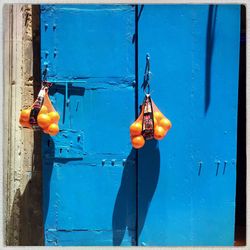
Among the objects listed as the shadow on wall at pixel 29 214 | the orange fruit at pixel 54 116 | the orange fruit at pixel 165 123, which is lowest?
the shadow on wall at pixel 29 214

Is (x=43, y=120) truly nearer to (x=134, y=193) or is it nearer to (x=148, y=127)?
(x=148, y=127)

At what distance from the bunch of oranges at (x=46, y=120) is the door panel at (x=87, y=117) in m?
0.24

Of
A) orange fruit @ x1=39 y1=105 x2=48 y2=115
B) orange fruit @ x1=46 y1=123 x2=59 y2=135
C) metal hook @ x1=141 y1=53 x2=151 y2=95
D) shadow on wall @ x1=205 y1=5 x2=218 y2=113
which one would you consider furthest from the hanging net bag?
orange fruit @ x1=39 y1=105 x2=48 y2=115

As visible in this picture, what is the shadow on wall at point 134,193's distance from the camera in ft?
12.9

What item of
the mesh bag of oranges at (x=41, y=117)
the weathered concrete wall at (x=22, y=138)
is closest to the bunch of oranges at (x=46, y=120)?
the mesh bag of oranges at (x=41, y=117)

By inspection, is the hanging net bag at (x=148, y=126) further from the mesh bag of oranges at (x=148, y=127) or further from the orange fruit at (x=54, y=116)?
the orange fruit at (x=54, y=116)

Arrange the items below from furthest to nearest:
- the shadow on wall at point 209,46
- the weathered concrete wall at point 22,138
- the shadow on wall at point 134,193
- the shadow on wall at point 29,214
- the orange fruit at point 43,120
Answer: the shadow on wall at point 29,214
the weathered concrete wall at point 22,138
the shadow on wall at point 134,193
the shadow on wall at point 209,46
the orange fruit at point 43,120

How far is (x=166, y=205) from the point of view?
156 inches

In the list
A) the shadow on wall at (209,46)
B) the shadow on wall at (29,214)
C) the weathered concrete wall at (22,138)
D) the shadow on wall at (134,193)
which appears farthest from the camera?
the shadow on wall at (29,214)

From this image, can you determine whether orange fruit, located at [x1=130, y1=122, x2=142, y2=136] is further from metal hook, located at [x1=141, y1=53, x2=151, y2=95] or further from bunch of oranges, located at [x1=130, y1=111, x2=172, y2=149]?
metal hook, located at [x1=141, y1=53, x2=151, y2=95]

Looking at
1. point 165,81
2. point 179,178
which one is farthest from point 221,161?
point 165,81

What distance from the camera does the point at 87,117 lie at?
153 inches

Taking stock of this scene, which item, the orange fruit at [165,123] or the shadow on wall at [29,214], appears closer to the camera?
the orange fruit at [165,123]

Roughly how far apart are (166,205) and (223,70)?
1495mm
